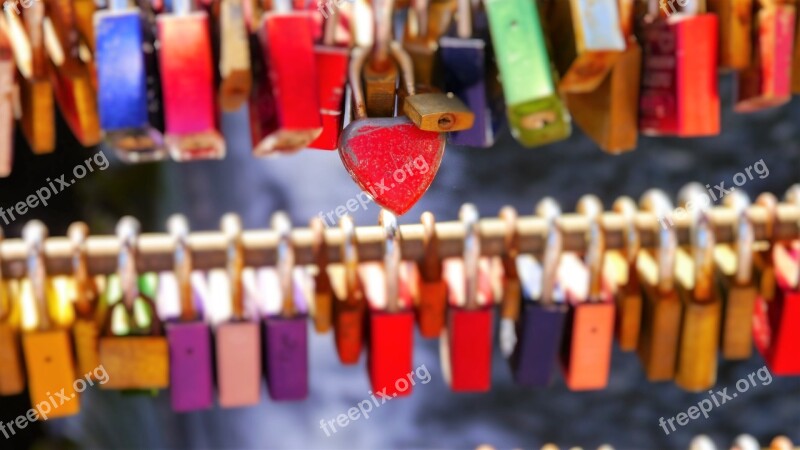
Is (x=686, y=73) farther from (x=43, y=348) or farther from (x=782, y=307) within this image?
(x=43, y=348)

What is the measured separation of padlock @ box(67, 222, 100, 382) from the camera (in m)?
0.55

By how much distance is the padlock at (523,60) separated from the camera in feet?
1.42

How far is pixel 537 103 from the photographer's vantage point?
1.44 feet

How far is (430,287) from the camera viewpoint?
1.95 ft

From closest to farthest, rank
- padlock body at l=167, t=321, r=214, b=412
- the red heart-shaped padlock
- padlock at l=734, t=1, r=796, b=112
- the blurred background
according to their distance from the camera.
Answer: the red heart-shaped padlock → padlock at l=734, t=1, r=796, b=112 → padlock body at l=167, t=321, r=214, b=412 → the blurred background

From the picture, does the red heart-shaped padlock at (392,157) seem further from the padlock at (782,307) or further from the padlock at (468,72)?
the padlock at (782,307)

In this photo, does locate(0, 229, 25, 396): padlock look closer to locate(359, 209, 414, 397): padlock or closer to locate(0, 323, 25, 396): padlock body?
locate(0, 323, 25, 396): padlock body

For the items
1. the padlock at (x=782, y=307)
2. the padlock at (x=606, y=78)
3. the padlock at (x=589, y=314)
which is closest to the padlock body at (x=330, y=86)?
the padlock at (x=606, y=78)

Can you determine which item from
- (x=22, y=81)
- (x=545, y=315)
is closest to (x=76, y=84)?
(x=22, y=81)

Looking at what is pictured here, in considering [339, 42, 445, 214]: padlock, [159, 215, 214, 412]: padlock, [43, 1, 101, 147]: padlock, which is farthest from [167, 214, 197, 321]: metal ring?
[339, 42, 445, 214]: padlock

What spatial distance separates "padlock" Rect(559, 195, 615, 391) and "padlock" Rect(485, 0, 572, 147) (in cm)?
16

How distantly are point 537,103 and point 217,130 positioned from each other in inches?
6.4

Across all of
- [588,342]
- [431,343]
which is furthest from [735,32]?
[431,343]

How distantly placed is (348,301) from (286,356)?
0.06 meters
